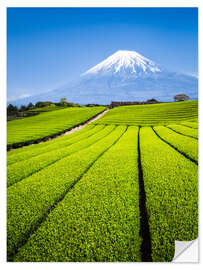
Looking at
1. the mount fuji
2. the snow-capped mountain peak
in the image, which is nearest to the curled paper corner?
the mount fuji

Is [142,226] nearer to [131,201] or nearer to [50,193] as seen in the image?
[131,201]

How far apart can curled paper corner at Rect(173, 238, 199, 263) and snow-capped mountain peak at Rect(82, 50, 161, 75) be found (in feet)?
Answer: 626

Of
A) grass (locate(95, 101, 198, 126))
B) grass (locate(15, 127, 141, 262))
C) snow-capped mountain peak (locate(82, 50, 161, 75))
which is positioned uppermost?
snow-capped mountain peak (locate(82, 50, 161, 75))

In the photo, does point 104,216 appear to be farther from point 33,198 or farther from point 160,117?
point 160,117

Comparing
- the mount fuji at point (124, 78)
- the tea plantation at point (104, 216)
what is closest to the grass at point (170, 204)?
the tea plantation at point (104, 216)

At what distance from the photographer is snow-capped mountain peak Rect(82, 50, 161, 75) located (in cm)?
17166

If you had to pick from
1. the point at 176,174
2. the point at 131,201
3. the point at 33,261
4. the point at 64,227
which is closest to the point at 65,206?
the point at 64,227

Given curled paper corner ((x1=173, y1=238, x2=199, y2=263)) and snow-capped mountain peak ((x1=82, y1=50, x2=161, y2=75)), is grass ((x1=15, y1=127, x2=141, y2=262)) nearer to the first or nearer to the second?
curled paper corner ((x1=173, y1=238, x2=199, y2=263))

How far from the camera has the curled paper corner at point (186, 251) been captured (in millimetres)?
1812

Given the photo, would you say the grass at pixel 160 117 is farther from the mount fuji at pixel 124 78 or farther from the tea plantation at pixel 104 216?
the mount fuji at pixel 124 78

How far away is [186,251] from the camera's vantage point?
1.89 meters

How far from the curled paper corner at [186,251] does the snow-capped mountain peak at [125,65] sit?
626ft

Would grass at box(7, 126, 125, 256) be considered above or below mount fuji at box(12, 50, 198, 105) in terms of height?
below

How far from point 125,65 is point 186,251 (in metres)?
197
